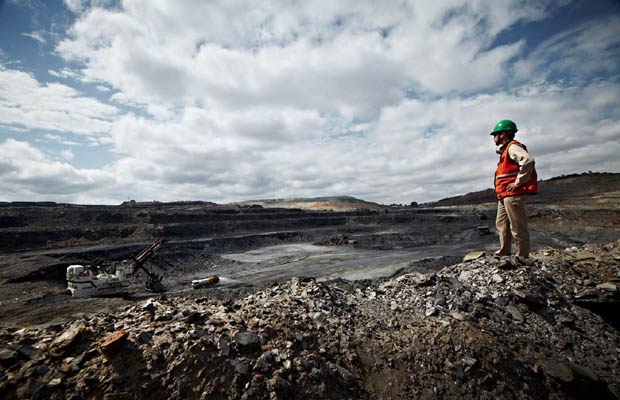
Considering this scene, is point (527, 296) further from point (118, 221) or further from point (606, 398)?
point (118, 221)

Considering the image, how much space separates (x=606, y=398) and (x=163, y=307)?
5.71 meters

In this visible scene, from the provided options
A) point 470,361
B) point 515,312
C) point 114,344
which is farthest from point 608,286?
point 114,344

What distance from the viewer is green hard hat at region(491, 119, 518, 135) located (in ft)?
16.9

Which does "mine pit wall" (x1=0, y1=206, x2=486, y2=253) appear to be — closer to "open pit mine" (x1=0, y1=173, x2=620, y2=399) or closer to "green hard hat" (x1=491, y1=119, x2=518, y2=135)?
"open pit mine" (x1=0, y1=173, x2=620, y2=399)

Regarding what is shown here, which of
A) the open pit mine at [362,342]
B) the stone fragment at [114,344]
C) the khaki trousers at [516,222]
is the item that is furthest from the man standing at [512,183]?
the stone fragment at [114,344]

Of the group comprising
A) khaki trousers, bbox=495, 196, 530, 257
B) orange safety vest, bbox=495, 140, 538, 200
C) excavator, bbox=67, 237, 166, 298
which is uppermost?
orange safety vest, bbox=495, 140, 538, 200

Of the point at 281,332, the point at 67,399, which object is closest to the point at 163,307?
the point at 67,399

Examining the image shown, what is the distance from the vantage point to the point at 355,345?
3461 mm

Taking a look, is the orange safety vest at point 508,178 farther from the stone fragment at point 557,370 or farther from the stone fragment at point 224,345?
the stone fragment at point 224,345

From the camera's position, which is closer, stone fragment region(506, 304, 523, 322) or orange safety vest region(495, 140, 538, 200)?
stone fragment region(506, 304, 523, 322)

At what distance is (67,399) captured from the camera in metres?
2.47

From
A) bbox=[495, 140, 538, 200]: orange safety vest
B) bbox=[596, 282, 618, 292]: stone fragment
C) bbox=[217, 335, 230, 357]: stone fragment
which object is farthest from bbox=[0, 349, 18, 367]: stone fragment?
bbox=[596, 282, 618, 292]: stone fragment

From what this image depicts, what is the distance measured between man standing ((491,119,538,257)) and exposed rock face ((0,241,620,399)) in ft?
1.90

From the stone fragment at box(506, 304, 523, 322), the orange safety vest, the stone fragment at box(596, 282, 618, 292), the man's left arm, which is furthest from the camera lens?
the orange safety vest
